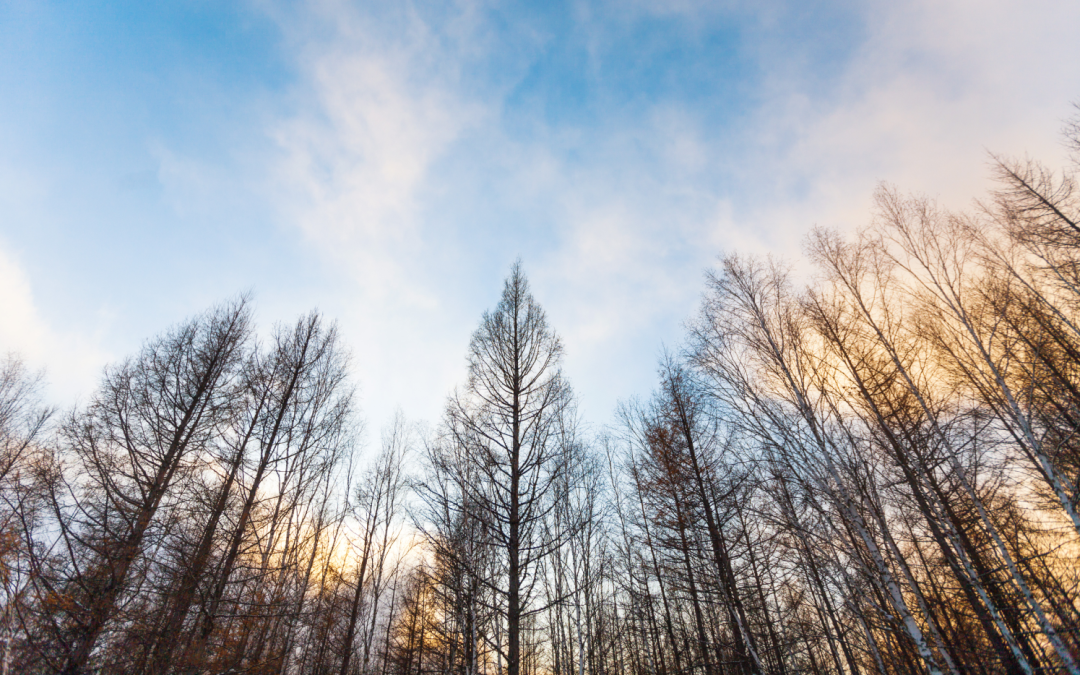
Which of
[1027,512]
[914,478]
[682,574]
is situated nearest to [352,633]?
[682,574]

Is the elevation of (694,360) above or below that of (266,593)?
above

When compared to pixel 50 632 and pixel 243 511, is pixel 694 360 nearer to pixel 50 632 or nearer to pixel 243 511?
pixel 243 511

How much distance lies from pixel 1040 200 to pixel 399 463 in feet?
77.4

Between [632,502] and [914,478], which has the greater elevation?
[632,502]

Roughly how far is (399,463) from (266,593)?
406 inches

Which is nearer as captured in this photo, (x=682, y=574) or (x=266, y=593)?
(x=266, y=593)

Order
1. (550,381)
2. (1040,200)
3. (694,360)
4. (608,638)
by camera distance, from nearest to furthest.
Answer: (550,381)
(694,360)
(1040,200)
(608,638)

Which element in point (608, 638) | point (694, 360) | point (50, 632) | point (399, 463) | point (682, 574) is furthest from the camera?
point (399, 463)

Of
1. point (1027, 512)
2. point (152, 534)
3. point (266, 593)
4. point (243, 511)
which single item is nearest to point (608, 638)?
point (266, 593)

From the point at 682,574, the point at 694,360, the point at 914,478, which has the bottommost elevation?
the point at 682,574

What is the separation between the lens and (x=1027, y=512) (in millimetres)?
12016

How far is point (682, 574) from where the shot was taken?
9523 mm

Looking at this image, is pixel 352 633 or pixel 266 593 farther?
pixel 352 633

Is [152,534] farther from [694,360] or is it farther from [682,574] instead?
[682,574]
